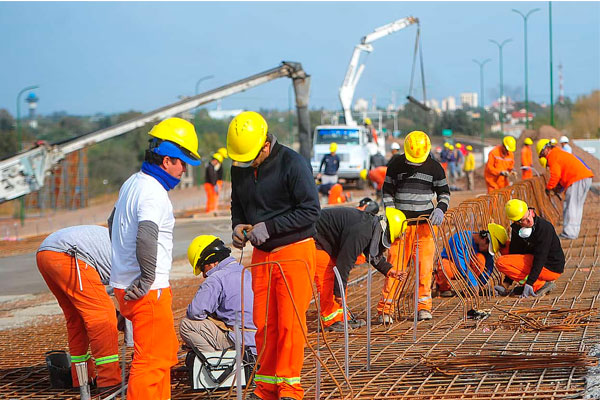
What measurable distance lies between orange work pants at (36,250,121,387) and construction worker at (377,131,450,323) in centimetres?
284

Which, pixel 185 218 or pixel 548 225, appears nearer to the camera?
pixel 548 225

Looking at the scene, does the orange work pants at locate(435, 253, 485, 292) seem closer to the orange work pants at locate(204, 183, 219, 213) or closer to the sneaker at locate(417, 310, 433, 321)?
the sneaker at locate(417, 310, 433, 321)

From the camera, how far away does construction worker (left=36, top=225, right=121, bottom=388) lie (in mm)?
A: 5324

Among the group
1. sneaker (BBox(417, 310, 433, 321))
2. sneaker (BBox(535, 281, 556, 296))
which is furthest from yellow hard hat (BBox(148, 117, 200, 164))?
sneaker (BBox(535, 281, 556, 296))

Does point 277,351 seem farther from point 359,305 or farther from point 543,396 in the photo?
point 359,305

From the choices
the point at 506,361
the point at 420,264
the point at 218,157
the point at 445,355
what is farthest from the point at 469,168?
the point at 506,361

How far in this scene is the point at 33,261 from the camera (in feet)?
49.1

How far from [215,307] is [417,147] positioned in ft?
9.78

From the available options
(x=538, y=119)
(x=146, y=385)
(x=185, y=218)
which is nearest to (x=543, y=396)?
(x=146, y=385)

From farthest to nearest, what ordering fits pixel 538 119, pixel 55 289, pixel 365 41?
pixel 538 119 → pixel 365 41 → pixel 55 289

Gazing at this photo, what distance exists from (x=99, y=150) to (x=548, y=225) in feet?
126

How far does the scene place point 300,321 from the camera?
468 centimetres

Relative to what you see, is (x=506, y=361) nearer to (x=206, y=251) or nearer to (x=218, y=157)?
(x=206, y=251)

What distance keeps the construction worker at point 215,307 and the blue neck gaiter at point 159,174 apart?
1.05 metres
